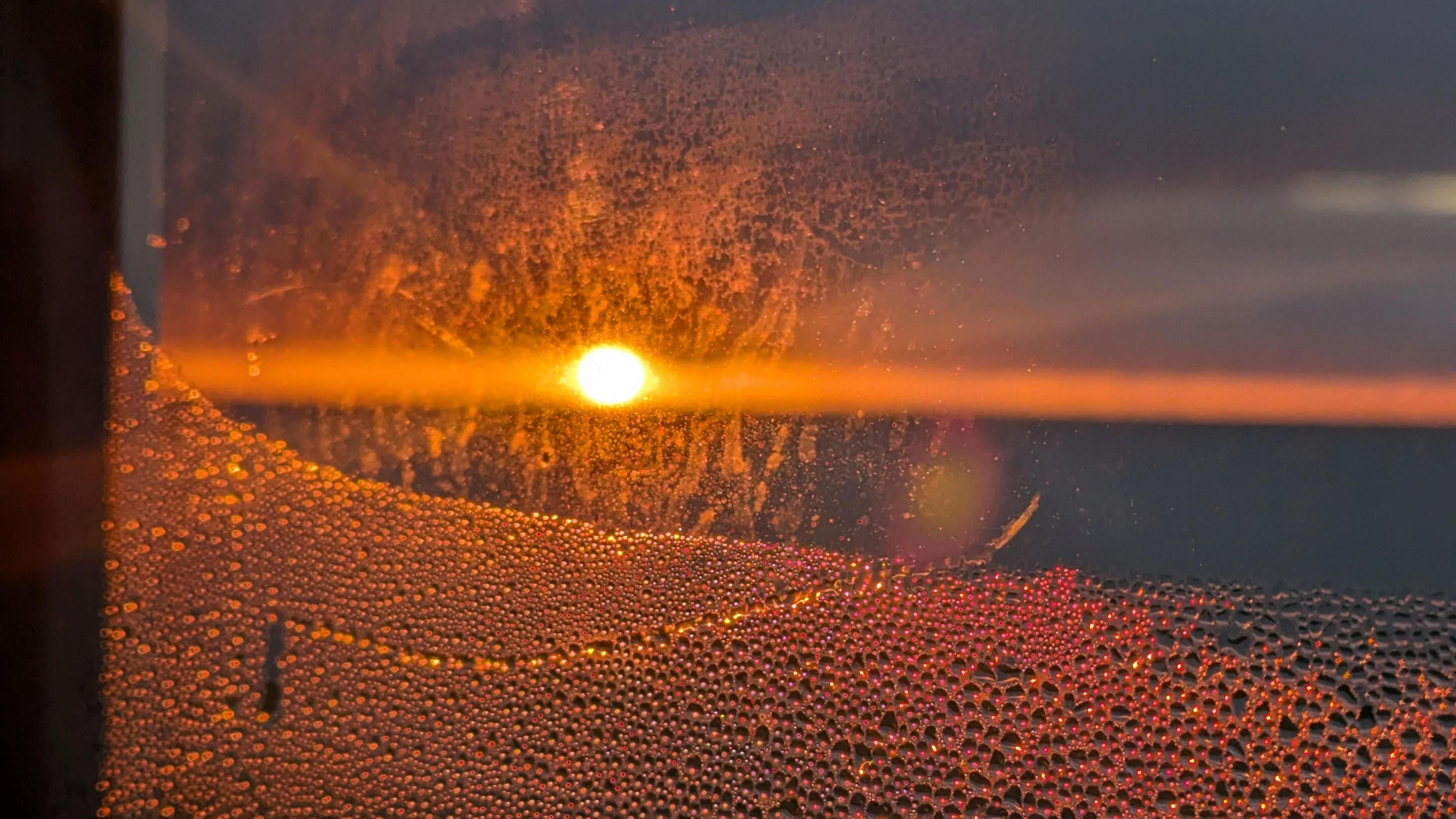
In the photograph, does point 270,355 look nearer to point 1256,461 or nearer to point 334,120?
point 334,120

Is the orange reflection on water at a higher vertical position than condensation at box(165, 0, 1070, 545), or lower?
lower

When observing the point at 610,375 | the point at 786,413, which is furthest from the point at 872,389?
the point at 610,375

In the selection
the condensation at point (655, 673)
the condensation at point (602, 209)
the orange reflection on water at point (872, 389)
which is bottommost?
the condensation at point (655, 673)

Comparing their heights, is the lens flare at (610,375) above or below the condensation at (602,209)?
below

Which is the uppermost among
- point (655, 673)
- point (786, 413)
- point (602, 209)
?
point (602, 209)

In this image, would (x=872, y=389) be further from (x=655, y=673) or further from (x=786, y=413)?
(x=655, y=673)

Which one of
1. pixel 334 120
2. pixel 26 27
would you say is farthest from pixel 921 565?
pixel 26 27

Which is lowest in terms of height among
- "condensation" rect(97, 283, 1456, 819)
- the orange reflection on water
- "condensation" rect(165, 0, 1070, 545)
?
"condensation" rect(97, 283, 1456, 819)
